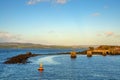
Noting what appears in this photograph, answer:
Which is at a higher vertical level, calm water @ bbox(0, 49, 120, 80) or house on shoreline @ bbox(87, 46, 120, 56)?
house on shoreline @ bbox(87, 46, 120, 56)

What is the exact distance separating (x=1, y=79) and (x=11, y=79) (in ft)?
6.84

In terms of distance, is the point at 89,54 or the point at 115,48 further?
the point at 115,48

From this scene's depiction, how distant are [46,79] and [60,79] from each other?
2.99m

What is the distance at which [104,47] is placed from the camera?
177 metres

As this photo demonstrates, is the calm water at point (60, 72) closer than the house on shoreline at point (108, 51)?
Yes

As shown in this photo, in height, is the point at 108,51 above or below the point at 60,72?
above

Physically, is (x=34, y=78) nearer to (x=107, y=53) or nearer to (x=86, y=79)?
(x=86, y=79)

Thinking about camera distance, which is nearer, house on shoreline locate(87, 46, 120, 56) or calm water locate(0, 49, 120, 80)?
calm water locate(0, 49, 120, 80)

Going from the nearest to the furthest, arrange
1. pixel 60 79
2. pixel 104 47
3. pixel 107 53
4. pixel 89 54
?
pixel 60 79 → pixel 89 54 → pixel 107 53 → pixel 104 47

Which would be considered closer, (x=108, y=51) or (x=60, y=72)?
(x=60, y=72)

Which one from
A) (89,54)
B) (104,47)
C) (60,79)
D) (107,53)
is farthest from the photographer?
(104,47)

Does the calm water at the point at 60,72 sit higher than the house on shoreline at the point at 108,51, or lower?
lower

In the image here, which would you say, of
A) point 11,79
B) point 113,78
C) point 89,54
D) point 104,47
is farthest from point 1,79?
point 104,47

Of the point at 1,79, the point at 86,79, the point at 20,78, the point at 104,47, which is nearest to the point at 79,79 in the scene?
the point at 86,79
